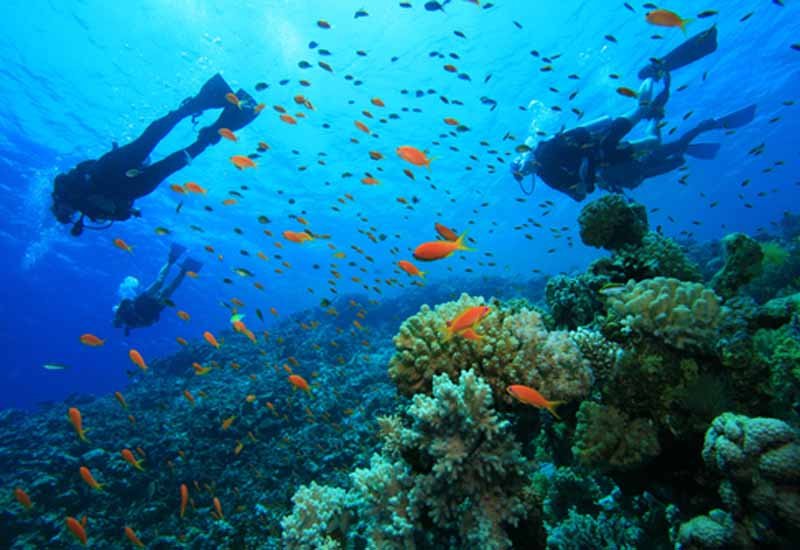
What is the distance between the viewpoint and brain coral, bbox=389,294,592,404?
3254mm

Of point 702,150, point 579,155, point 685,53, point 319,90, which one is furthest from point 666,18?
point 319,90

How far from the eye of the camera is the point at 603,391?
10.2 feet

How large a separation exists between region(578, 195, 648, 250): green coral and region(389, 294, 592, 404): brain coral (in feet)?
8.77

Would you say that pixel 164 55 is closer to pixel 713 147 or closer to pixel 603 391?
pixel 603 391

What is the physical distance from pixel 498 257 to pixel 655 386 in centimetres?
8069

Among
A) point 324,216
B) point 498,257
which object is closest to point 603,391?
point 324,216

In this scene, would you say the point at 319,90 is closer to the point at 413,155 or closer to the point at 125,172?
the point at 125,172

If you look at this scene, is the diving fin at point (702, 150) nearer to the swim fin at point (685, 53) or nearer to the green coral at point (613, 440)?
the swim fin at point (685, 53)

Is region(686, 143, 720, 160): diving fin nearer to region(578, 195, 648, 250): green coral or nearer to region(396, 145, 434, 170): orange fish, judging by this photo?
region(578, 195, 648, 250): green coral

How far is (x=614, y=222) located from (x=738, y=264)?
59.2 inches

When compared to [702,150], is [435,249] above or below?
below

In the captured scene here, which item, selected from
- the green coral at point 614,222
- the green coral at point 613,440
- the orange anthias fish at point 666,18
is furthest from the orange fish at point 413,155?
the green coral at point 613,440

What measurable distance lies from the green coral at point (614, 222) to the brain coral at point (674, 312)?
2240 millimetres

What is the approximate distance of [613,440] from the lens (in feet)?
→ 8.60
